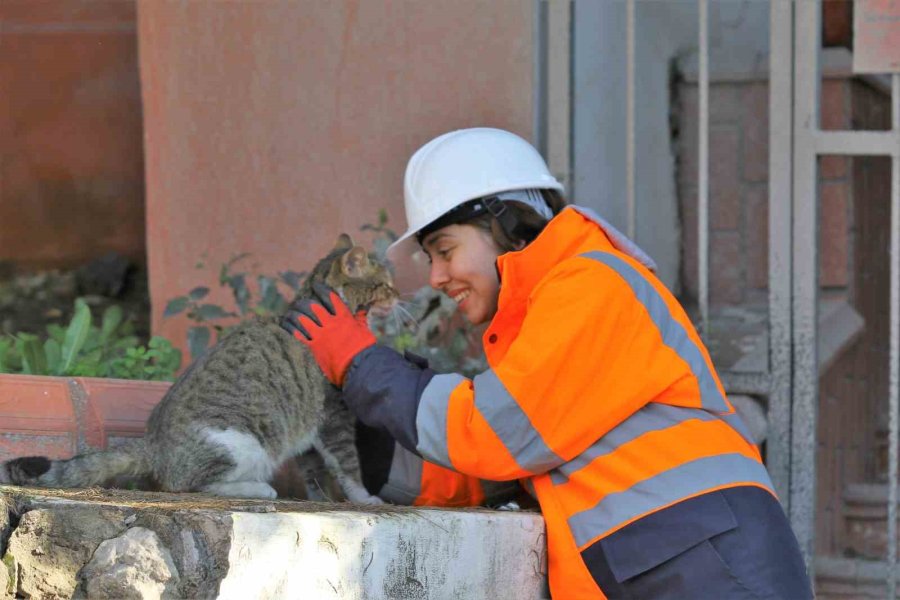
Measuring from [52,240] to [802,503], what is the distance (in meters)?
3.96

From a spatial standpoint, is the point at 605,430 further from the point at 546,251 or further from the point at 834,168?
the point at 834,168

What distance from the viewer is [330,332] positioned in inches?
118

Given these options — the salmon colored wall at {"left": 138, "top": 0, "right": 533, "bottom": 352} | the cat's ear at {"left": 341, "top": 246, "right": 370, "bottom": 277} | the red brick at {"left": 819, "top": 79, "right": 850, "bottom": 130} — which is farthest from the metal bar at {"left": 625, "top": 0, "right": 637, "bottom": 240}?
the cat's ear at {"left": 341, "top": 246, "right": 370, "bottom": 277}

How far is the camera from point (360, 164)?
4.57 metres

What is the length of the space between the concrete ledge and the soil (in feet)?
11.9

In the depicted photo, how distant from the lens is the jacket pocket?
2.50m

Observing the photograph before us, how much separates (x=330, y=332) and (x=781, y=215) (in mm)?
2048

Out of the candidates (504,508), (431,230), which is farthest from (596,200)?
(504,508)

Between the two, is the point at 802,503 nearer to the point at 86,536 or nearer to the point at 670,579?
the point at 670,579

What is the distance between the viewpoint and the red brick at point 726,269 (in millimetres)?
5223

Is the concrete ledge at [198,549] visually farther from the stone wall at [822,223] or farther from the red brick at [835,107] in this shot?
the red brick at [835,107]

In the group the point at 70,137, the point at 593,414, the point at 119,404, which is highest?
the point at 70,137

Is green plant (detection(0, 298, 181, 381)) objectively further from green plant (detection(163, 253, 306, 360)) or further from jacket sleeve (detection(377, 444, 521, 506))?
jacket sleeve (detection(377, 444, 521, 506))

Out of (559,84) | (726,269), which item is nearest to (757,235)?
(726,269)
